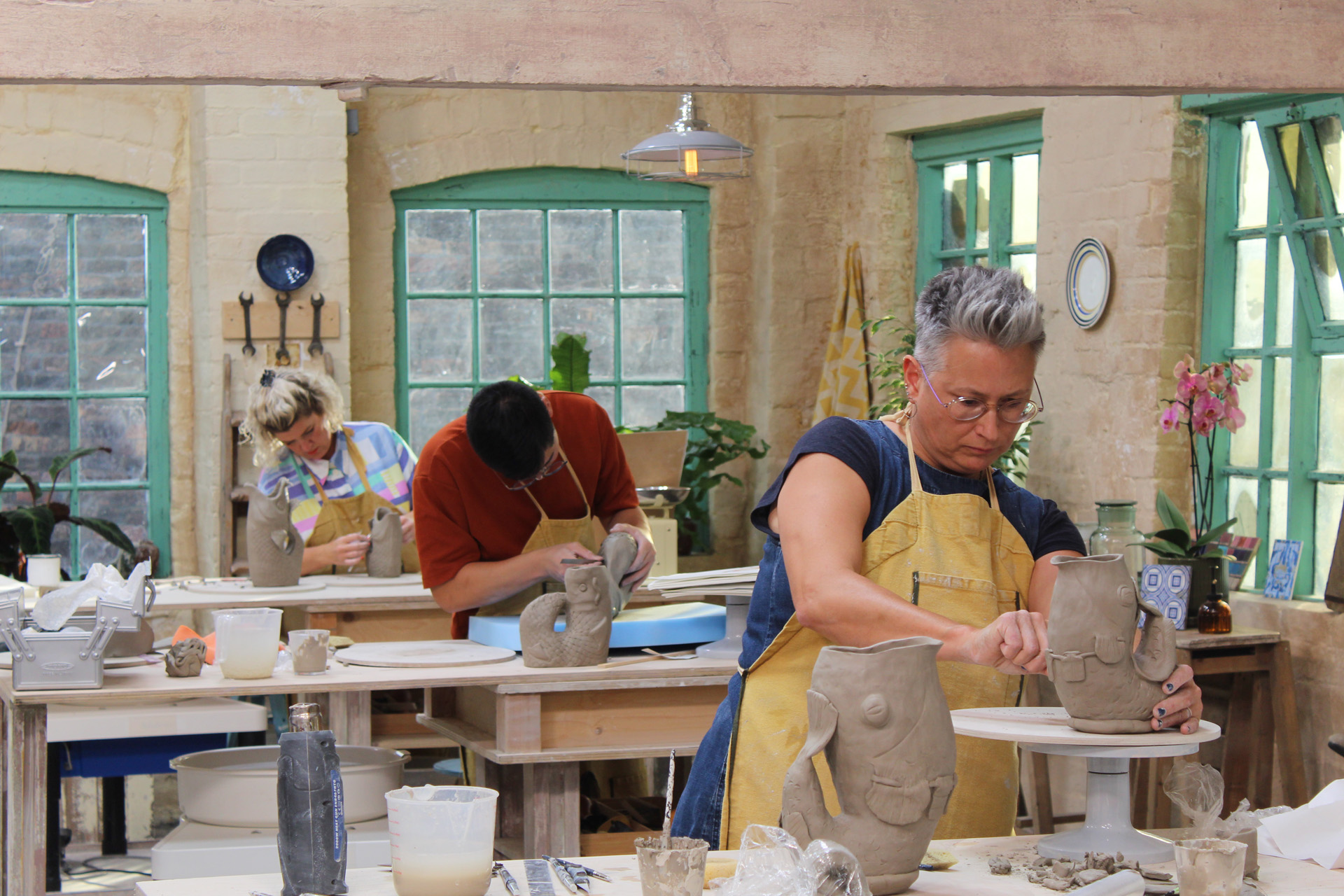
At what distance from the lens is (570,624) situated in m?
3.02

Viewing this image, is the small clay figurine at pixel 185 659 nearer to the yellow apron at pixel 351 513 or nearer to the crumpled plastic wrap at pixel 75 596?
the crumpled plastic wrap at pixel 75 596

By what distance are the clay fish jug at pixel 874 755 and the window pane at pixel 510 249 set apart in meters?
5.04

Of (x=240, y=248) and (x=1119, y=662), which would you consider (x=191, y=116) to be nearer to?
(x=240, y=248)

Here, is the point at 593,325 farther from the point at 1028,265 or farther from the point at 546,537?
the point at 546,537

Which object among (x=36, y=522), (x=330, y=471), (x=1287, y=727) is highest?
(x=330, y=471)

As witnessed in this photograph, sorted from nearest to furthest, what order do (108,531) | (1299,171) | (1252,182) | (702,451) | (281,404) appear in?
(1299,171)
(1252,182)
(281,404)
(108,531)
(702,451)

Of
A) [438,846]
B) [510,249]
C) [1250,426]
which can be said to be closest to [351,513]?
[510,249]

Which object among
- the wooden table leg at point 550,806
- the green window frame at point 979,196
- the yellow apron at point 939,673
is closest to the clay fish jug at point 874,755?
the yellow apron at point 939,673

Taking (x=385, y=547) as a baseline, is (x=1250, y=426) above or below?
above

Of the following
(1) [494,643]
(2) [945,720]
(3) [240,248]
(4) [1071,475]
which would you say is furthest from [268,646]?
(3) [240,248]

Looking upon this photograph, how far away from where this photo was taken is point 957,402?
6.35ft

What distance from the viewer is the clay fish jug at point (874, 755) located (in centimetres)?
150

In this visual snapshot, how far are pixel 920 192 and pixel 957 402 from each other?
4.18m

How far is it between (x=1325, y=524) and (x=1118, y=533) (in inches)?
21.7
